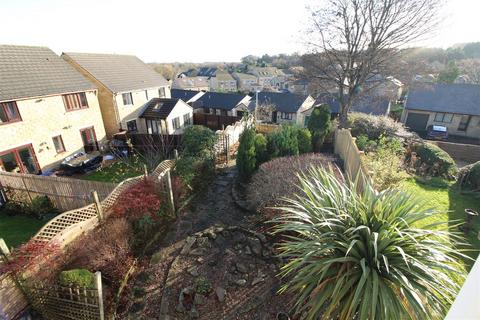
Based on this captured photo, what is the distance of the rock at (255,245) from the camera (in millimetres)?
6152

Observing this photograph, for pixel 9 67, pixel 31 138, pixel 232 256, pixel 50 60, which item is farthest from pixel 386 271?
pixel 50 60

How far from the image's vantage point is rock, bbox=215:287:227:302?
5098 mm

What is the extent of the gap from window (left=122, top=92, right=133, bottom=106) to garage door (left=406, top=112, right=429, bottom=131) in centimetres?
3005

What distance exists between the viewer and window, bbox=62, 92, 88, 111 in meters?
15.9

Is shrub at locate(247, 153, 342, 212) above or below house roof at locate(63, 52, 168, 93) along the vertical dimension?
below

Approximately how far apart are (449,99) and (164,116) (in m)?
30.5

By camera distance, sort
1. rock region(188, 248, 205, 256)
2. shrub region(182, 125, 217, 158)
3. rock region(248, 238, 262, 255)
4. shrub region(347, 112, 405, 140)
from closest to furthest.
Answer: rock region(248, 238, 262, 255) < rock region(188, 248, 205, 256) < shrub region(182, 125, 217, 158) < shrub region(347, 112, 405, 140)

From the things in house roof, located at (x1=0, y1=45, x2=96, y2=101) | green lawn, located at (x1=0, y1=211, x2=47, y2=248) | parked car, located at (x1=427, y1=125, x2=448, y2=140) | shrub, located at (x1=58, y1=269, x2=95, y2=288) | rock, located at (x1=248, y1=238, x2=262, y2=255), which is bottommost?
parked car, located at (x1=427, y1=125, x2=448, y2=140)

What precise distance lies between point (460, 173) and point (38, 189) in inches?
742

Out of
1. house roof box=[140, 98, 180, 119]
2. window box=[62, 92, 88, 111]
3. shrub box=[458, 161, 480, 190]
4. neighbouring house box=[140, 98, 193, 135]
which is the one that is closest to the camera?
shrub box=[458, 161, 480, 190]

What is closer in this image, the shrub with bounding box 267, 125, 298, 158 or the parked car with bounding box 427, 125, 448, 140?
the shrub with bounding box 267, 125, 298, 158

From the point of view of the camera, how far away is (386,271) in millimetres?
3465

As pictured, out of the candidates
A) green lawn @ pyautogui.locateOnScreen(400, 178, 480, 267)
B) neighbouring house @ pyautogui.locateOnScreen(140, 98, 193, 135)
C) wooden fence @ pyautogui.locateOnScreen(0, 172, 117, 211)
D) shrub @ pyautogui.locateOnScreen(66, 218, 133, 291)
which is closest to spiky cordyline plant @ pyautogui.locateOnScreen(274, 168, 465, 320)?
shrub @ pyautogui.locateOnScreen(66, 218, 133, 291)

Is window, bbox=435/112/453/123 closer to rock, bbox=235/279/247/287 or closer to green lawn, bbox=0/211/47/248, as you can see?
rock, bbox=235/279/247/287
